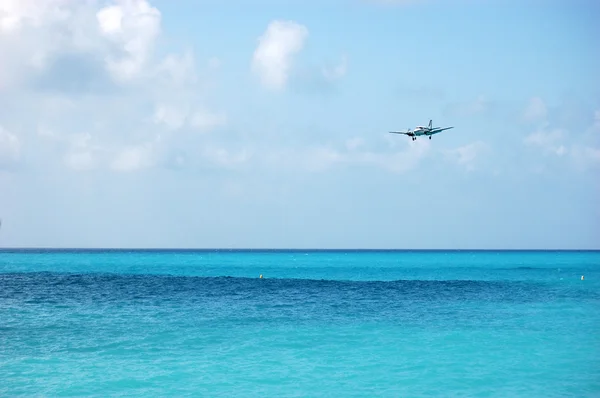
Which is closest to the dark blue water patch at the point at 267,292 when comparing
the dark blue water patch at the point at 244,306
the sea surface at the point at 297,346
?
the dark blue water patch at the point at 244,306

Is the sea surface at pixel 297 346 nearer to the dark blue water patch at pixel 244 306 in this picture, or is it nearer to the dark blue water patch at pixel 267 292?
the dark blue water patch at pixel 244 306

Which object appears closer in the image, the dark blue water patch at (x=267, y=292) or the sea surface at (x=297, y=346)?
the sea surface at (x=297, y=346)

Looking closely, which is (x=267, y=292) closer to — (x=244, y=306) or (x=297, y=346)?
(x=244, y=306)

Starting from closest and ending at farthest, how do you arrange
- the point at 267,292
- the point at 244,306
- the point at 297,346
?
the point at 297,346 < the point at 244,306 < the point at 267,292

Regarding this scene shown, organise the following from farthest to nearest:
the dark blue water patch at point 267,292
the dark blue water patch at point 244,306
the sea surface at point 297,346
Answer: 1. the dark blue water patch at point 267,292
2. the dark blue water patch at point 244,306
3. the sea surface at point 297,346

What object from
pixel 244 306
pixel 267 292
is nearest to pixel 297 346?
pixel 244 306

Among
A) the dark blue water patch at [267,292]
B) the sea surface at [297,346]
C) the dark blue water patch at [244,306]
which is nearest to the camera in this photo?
the sea surface at [297,346]

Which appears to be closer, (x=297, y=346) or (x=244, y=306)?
(x=297, y=346)

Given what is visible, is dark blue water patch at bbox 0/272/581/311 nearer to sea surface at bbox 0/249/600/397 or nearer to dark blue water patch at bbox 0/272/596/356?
dark blue water patch at bbox 0/272/596/356

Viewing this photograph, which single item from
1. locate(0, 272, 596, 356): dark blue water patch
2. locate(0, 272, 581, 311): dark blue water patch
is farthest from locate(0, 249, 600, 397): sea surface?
locate(0, 272, 581, 311): dark blue water patch

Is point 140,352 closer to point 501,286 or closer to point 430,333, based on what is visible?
point 430,333

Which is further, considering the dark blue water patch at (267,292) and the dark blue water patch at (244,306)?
the dark blue water patch at (267,292)

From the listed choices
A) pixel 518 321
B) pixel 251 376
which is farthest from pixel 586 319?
→ pixel 251 376
